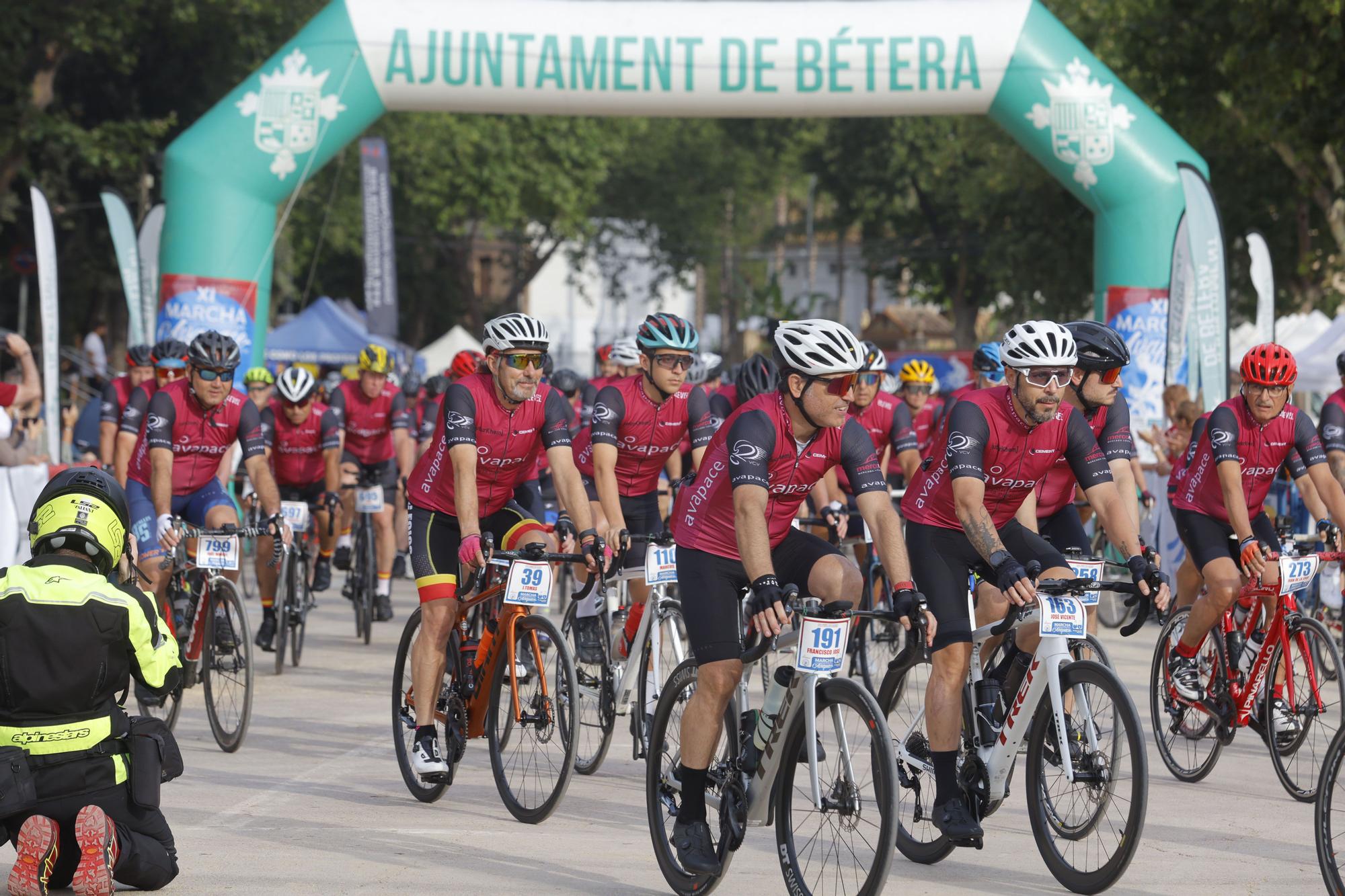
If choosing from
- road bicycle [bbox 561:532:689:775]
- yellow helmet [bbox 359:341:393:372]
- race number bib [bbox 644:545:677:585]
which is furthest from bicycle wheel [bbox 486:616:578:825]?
yellow helmet [bbox 359:341:393:372]

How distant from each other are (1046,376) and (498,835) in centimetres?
A: 282

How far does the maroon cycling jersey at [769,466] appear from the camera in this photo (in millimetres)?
5875

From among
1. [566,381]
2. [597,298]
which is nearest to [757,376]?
[566,381]

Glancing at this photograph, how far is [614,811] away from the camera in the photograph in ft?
25.3

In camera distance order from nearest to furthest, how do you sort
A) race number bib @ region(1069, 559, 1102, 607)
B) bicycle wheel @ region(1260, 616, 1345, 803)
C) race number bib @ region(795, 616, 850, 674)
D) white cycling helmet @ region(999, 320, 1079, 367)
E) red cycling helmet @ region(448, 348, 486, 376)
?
race number bib @ region(795, 616, 850, 674), white cycling helmet @ region(999, 320, 1079, 367), race number bib @ region(1069, 559, 1102, 607), bicycle wheel @ region(1260, 616, 1345, 803), red cycling helmet @ region(448, 348, 486, 376)

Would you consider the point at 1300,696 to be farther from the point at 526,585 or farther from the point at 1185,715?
the point at 526,585

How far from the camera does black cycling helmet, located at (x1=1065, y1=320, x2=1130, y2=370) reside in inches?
299

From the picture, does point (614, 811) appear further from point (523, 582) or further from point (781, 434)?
point (781, 434)

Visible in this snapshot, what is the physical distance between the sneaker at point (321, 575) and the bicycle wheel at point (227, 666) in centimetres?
402

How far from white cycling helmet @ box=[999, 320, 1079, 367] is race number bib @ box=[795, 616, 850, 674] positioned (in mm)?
1520

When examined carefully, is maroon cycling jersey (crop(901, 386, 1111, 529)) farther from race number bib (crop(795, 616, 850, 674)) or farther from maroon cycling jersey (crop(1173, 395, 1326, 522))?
maroon cycling jersey (crop(1173, 395, 1326, 522))

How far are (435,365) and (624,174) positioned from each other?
1523 centimetres

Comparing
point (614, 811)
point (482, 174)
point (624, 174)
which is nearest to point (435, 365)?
point (482, 174)

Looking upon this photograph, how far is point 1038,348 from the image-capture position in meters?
6.59
